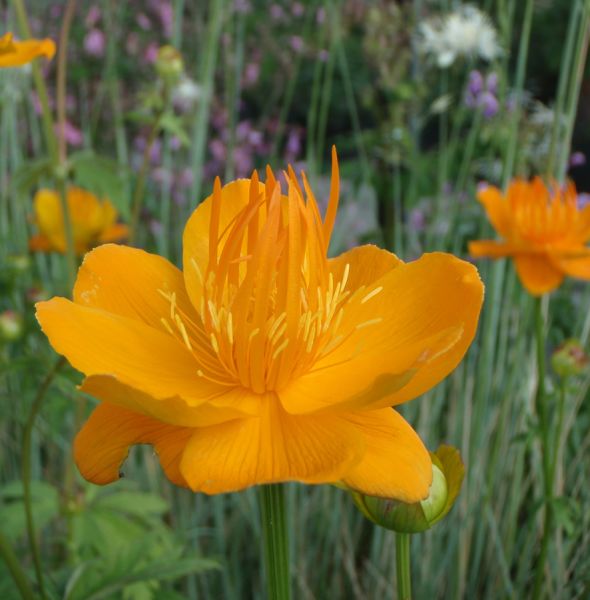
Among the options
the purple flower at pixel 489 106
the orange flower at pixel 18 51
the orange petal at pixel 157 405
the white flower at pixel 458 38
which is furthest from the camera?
the white flower at pixel 458 38

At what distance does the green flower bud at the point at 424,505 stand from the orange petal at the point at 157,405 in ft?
0.26

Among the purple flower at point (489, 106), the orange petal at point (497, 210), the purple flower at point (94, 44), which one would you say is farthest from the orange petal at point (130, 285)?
the purple flower at point (94, 44)

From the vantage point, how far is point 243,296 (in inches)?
16.0

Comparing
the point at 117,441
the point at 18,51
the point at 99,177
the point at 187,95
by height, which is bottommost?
the point at 187,95

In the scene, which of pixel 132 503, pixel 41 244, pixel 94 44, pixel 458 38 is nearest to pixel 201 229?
pixel 132 503

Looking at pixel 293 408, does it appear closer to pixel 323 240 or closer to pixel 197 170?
pixel 323 240

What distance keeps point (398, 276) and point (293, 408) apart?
0.09 metres

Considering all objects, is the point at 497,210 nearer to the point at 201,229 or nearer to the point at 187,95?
the point at 201,229

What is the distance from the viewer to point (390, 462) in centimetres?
38

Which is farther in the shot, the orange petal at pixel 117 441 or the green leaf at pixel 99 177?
the green leaf at pixel 99 177

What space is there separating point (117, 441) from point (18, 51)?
347mm

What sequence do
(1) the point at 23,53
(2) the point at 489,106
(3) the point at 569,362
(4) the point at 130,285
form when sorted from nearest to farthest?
(4) the point at 130,285
(1) the point at 23,53
(3) the point at 569,362
(2) the point at 489,106

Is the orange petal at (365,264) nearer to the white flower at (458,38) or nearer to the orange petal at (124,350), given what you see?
the orange petal at (124,350)

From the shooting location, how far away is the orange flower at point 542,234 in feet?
3.15
